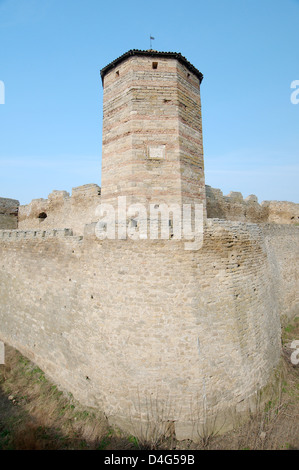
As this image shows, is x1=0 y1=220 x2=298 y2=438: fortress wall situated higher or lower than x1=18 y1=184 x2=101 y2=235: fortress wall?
lower

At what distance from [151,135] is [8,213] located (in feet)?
37.5

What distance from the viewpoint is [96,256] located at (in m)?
6.12

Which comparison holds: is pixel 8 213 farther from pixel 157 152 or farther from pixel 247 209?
pixel 247 209

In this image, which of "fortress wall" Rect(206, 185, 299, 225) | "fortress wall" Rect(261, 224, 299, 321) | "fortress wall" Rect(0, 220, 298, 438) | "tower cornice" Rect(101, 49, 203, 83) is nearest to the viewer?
"fortress wall" Rect(0, 220, 298, 438)

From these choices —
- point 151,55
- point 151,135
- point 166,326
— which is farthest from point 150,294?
point 151,55

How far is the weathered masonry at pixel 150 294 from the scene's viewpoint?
5289 millimetres

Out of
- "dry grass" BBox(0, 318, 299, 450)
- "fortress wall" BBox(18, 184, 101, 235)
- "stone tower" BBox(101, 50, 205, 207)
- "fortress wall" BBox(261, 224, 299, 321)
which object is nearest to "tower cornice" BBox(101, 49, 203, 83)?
"stone tower" BBox(101, 50, 205, 207)

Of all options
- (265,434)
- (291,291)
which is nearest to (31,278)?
(265,434)

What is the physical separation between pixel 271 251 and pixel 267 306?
4.55 meters

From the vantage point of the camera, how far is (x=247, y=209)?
13602mm

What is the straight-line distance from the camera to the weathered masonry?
5.29 m

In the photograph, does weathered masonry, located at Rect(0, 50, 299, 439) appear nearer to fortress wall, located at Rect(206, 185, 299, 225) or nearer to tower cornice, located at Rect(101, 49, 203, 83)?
tower cornice, located at Rect(101, 49, 203, 83)

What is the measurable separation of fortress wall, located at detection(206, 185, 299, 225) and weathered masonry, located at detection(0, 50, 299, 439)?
161 inches

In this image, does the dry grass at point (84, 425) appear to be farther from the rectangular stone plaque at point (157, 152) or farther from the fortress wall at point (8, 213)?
the fortress wall at point (8, 213)
